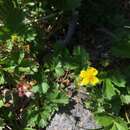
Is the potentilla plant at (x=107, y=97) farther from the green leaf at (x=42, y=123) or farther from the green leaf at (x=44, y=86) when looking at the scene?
the green leaf at (x=42, y=123)

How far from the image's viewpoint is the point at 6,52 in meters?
3.72

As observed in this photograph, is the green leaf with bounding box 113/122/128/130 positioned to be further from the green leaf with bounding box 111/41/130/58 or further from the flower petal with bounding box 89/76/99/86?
the green leaf with bounding box 111/41/130/58

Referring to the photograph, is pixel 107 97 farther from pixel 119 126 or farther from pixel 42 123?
pixel 42 123

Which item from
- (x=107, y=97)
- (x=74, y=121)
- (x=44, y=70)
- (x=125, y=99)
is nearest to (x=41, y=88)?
(x=44, y=70)

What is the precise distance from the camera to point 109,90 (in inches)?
133

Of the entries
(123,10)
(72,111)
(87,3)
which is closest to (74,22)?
(87,3)

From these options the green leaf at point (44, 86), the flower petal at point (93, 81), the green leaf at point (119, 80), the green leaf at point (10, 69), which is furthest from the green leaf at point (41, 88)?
the green leaf at point (119, 80)

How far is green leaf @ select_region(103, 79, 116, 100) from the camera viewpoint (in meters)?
3.38

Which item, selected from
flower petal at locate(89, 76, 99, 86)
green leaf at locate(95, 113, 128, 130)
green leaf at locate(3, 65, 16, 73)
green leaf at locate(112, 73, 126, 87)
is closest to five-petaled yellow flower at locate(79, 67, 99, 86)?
flower petal at locate(89, 76, 99, 86)

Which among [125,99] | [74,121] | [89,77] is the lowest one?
[74,121]

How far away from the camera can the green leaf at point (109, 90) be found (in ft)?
11.1

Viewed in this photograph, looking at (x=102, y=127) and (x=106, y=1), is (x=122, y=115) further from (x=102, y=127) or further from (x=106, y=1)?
(x=106, y=1)

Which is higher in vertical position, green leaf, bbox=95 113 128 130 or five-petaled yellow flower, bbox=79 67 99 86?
five-petaled yellow flower, bbox=79 67 99 86

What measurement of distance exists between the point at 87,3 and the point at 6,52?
837 millimetres
